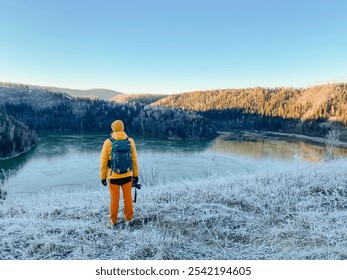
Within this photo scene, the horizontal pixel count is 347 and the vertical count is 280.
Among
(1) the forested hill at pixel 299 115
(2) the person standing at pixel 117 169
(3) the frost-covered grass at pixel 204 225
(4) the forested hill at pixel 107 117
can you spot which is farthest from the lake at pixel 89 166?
(1) the forested hill at pixel 299 115

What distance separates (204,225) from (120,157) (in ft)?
8.49

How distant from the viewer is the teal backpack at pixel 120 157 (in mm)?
7176

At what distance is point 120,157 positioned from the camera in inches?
283

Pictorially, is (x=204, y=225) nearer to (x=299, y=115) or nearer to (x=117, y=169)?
(x=117, y=169)

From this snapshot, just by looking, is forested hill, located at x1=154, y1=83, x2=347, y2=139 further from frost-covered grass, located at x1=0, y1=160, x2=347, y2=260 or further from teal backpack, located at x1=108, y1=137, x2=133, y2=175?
teal backpack, located at x1=108, y1=137, x2=133, y2=175

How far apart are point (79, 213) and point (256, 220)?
15.2ft

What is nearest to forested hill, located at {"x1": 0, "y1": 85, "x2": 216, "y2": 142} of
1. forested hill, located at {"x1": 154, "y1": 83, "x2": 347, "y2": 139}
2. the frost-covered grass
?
forested hill, located at {"x1": 154, "y1": 83, "x2": 347, "y2": 139}

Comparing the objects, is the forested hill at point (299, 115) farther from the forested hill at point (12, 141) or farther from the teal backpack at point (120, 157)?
the teal backpack at point (120, 157)

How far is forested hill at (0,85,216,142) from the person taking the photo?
132 m

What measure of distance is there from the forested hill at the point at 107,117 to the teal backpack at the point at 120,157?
115m

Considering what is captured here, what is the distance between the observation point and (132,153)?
7.53 meters

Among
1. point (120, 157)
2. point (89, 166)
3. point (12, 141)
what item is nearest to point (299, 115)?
point (89, 166)

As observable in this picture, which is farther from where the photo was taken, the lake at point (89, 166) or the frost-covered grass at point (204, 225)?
the lake at point (89, 166)

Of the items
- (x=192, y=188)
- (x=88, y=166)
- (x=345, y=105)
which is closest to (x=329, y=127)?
(x=345, y=105)
